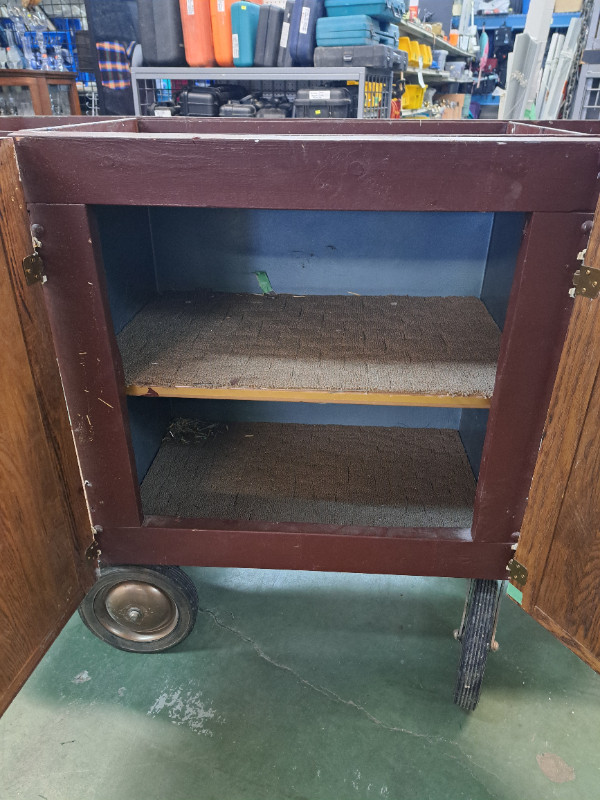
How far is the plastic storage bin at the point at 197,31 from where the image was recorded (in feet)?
9.87

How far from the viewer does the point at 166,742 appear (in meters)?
1.35

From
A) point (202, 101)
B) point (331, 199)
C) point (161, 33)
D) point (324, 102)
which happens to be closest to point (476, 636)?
point (331, 199)

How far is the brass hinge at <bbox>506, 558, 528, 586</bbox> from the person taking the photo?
1.13 meters

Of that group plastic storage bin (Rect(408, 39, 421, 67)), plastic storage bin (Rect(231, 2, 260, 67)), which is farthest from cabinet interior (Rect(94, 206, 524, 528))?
plastic storage bin (Rect(408, 39, 421, 67))

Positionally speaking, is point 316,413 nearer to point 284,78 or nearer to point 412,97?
point 284,78

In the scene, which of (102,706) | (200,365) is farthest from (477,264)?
(102,706)

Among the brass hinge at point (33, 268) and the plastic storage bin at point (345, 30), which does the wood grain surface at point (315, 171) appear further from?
the plastic storage bin at point (345, 30)

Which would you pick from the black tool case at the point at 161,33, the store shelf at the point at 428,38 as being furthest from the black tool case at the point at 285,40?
the store shelf at the point at 428,38

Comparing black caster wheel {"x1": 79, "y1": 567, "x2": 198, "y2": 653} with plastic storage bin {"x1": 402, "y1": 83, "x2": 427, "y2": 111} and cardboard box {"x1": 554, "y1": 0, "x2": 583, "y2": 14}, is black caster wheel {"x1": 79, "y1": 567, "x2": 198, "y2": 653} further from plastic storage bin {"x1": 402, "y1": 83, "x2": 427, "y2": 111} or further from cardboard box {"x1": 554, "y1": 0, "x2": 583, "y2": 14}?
cardboard box {"x1": 554, "y1": 0, "x2": 583, "y2": 14}

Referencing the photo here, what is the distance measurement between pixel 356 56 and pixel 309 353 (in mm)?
2366

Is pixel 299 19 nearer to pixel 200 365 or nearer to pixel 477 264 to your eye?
pixel 477 264

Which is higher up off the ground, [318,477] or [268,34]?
[268,34]

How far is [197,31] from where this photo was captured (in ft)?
9.87

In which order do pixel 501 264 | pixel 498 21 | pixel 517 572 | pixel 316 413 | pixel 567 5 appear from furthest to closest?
pixel 498 21
pixel 567 5
pixel 316 413
pixel 501 264
pixel 517 572
